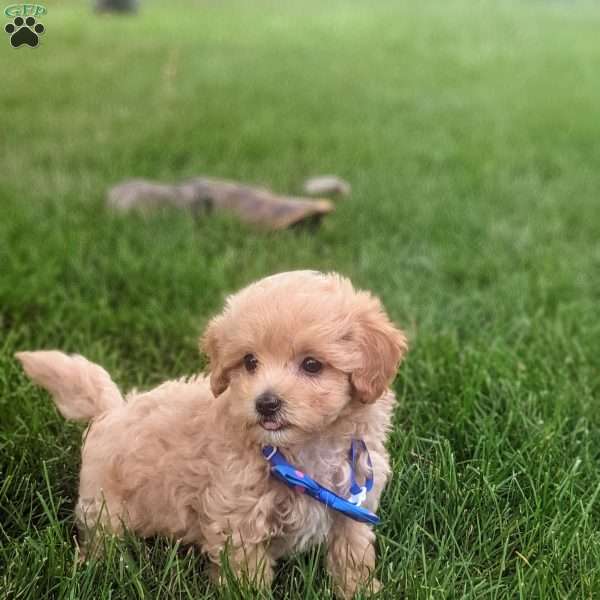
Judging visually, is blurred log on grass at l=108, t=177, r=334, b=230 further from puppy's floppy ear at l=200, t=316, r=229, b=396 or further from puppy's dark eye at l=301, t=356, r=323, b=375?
puppy's dark eye at l=301, t=356, r=323, b=375

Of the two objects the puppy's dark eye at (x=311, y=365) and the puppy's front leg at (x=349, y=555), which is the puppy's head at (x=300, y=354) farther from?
the puppy's front leg at (x=349, y=555)

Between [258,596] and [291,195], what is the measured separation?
4587 millimetres

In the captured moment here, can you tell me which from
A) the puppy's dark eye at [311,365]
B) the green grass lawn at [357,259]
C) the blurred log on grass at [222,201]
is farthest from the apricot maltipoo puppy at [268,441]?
the blurred log on grass at [222,201]

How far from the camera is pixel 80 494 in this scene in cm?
268

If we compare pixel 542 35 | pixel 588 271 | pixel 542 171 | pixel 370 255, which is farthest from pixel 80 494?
pixel 542 35

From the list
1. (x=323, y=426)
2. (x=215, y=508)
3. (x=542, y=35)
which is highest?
(x=323, y=426)

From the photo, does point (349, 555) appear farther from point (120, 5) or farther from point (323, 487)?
point (120, 5)

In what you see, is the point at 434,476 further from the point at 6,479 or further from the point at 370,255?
the point at 370,255

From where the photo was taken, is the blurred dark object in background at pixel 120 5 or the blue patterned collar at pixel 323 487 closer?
the blue patterned collar at pixel 323 487

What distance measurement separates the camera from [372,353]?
2.30 m

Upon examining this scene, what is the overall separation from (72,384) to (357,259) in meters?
2.73

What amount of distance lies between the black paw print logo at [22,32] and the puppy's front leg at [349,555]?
1681mm

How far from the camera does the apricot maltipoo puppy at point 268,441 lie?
2238mm

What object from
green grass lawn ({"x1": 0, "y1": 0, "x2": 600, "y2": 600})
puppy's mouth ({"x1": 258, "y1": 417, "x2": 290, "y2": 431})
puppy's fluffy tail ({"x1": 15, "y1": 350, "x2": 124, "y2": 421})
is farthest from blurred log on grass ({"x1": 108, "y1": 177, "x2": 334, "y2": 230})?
puppy's mouth ({"x1": 258, "y1": 417, "x2": 290, "y2": 431})
